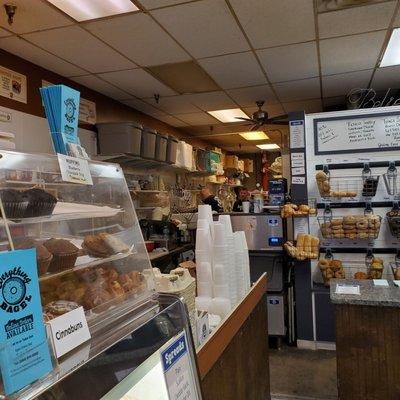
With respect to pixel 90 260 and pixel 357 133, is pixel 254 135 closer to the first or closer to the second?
pixel 357 133

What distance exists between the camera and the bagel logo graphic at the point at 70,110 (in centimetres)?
107

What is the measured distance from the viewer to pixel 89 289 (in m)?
1.04

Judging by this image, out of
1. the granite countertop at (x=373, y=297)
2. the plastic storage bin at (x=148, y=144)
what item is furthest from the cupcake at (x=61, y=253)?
the plastic storage bin at (x=148, y=144)

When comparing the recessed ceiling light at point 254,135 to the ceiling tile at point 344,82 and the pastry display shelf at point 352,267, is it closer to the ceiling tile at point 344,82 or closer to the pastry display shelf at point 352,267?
the ceiling tile at point 344,82

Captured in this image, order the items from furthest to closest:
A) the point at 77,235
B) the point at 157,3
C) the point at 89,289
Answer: the point at 157,3, the point at 77,235, the point at 89,289

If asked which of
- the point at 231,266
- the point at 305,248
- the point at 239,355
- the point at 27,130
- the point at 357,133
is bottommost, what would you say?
the point at 239,355

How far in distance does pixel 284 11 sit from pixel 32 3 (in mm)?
1856

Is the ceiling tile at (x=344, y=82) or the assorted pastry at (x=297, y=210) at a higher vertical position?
the ceiling tile at (x=344, y=82)

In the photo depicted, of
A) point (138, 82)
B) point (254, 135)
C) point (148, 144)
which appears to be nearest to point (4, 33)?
point (138, 82)

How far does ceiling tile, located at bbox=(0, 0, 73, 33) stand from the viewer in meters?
2.82

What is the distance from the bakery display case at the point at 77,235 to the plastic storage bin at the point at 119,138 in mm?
3566

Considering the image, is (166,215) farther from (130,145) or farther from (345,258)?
(345,258)

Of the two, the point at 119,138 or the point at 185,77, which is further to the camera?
the point at 119,138

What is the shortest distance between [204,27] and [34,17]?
4.34 ft
